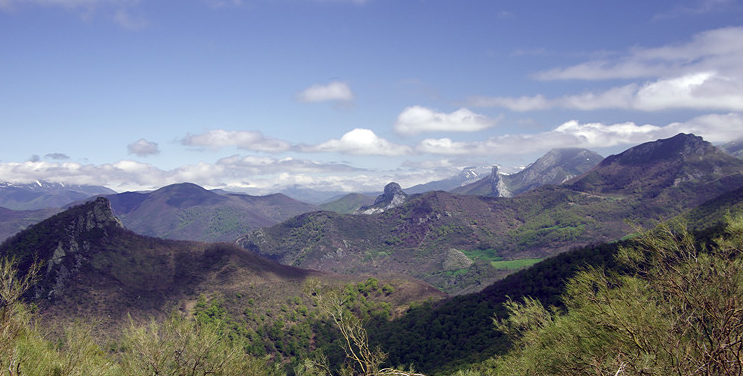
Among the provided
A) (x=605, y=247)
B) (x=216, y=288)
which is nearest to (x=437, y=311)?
(x=605, y=247)

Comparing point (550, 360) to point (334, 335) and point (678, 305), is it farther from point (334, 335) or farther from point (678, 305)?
point (334, 335)

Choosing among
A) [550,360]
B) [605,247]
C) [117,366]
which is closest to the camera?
[550,360]

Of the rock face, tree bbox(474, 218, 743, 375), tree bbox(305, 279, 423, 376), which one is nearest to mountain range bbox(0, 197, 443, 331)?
the rock face

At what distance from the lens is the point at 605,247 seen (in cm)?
10788

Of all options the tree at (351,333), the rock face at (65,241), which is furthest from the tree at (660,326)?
the rock face at (65,241)

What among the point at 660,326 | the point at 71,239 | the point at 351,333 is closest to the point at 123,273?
the point at 71,239

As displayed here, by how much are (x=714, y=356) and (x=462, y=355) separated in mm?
76586

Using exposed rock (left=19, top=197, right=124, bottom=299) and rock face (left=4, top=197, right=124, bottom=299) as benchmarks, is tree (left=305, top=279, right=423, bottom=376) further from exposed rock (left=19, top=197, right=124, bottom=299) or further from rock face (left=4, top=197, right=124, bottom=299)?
exposed rock (left=19, top=197, right=124, bottom=299)

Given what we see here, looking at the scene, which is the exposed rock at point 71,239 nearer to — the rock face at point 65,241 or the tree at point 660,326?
the rock face at point 65,241

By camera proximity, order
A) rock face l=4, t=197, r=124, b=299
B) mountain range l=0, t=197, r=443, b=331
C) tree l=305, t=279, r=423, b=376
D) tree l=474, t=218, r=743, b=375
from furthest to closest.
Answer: rock face l=4, t=197, r=124, b=299
mountain range l=0, t=197, r=443, b=331
tree l=305, t=279, r=423, b=376
tree l=474, t=218, r=743, b=375

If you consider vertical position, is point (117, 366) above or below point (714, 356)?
below

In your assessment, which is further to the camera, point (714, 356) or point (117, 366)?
point (117, 366)

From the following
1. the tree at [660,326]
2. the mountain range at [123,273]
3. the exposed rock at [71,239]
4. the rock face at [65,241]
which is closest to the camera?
the tree at [660,326]

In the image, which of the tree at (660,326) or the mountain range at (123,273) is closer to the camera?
the tree at (660,326)
